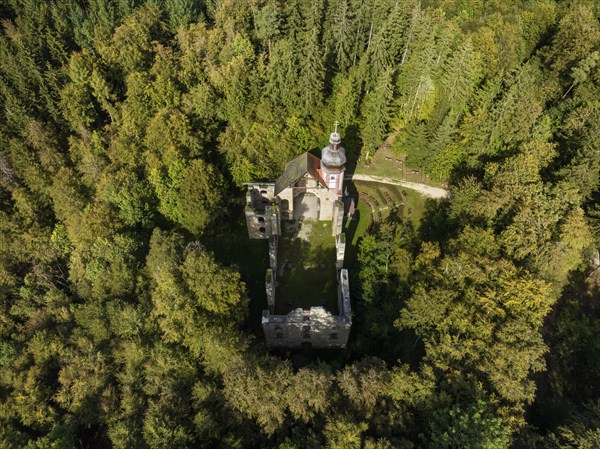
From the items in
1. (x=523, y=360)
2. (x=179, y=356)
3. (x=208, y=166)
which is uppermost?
(x=208, y=166)

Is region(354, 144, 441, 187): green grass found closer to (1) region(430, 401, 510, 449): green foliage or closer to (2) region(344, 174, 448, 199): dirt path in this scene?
(2) region(344, 174, 448, 199): dirt path

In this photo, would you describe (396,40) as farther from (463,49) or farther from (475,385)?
(475,385)

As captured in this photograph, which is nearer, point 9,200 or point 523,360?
point 523,360

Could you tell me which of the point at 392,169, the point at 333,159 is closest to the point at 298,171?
the point at 333,159

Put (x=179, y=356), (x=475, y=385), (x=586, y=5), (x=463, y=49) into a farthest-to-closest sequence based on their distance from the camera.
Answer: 1. (x=586, y=5)
2. (x=463, y=49)
3. (x=179, y=356)
4. (x=475, y=385)

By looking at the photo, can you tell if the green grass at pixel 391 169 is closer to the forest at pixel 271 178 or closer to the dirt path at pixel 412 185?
the dirt path at pixel 412 185

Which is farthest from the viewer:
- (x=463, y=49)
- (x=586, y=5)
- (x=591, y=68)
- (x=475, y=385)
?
(x=586, y=5)

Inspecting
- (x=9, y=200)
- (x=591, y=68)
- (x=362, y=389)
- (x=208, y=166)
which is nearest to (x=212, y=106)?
(x=208, y=166)

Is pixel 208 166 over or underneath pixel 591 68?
underneath
